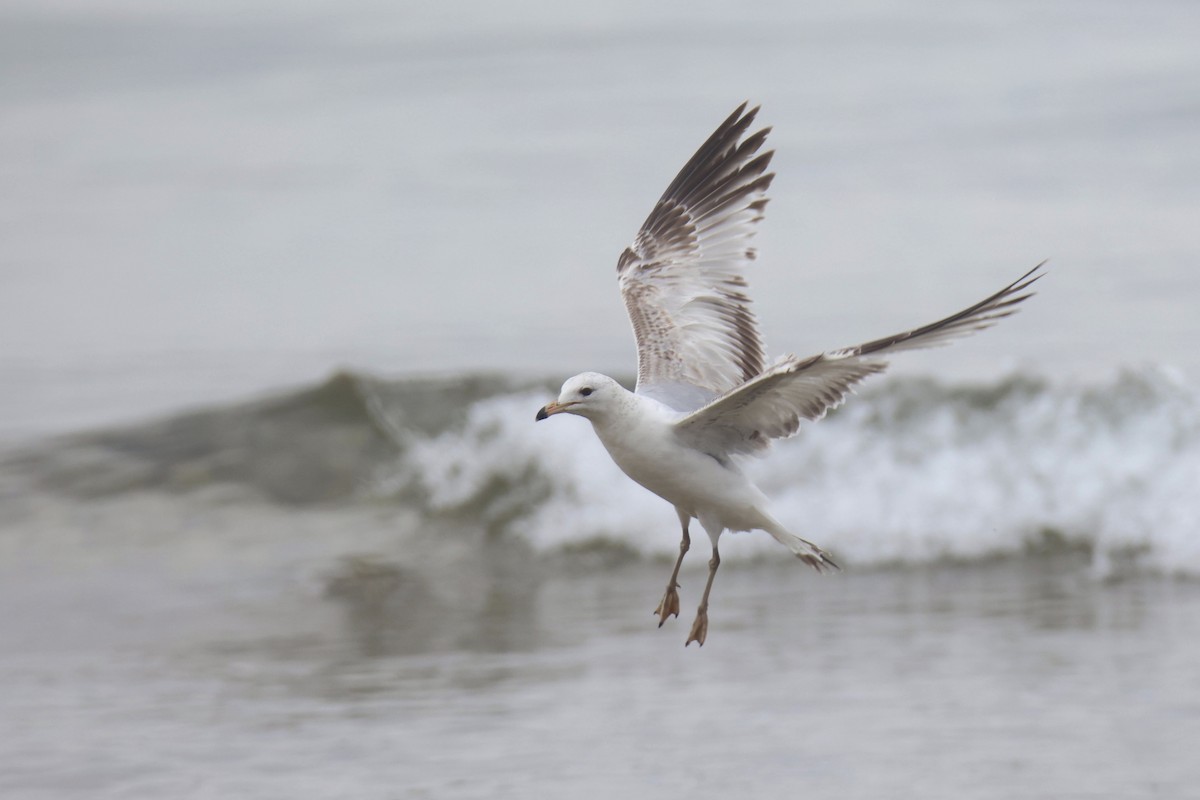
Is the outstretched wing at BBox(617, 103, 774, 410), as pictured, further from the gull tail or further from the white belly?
the gull tail

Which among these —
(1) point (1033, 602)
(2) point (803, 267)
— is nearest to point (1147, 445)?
(1) point (1033, 602)

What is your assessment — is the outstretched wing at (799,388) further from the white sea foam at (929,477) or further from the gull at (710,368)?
the white sea foam at (929,477)

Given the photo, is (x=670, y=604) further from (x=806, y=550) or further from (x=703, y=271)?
(x=703, y=271)

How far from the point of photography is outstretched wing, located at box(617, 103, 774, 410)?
9.07 meters

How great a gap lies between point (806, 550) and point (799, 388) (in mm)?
626

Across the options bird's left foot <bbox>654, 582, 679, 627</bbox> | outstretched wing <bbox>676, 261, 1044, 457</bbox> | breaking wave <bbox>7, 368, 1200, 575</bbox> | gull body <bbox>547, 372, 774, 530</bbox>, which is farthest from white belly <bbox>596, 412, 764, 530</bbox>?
breaking wave <bbox>7, 368, 1200, 575</bbox>

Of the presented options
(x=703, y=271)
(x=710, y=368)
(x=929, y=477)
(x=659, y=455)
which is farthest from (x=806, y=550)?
(x=929, y=477)

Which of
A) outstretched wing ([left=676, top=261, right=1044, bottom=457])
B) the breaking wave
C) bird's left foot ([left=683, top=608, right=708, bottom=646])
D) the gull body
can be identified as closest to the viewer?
outstretched wing ([left=676, top=261, right=1044, bottom=457])

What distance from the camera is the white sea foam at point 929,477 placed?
47.5 ft

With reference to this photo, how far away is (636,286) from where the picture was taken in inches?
374

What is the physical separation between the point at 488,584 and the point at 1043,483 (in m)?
4.28

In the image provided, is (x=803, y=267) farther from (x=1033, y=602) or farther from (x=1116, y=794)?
(x=1116, y=794)

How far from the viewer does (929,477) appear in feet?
51.1

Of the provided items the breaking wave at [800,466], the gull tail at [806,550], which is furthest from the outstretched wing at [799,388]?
the breaking wave at [800,466]
